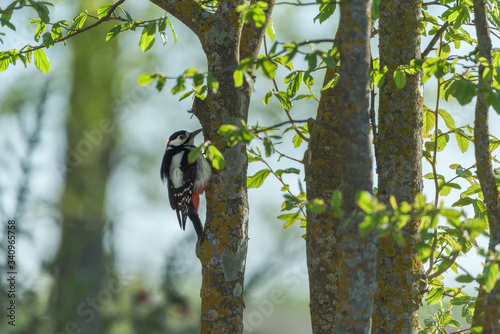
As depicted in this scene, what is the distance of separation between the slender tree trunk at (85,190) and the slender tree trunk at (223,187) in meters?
1.66

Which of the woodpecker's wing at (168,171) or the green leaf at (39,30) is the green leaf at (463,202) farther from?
the green leaf at (39,30)

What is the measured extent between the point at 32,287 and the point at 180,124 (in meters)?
3.81

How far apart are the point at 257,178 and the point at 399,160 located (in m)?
0.77

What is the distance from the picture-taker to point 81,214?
6504 mm

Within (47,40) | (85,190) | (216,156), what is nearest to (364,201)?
(216,156)

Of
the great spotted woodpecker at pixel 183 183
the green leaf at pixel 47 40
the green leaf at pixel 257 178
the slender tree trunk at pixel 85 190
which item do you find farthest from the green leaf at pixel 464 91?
the slender tree trunk at pixel 85 190

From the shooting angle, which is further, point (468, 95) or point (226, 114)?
point (226, 114)

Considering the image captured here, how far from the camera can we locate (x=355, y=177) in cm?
180

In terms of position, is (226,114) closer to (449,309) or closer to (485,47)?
(485,47)

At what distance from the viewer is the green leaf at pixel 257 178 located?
9.43 ft

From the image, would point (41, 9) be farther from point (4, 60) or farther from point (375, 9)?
point (375, 9)

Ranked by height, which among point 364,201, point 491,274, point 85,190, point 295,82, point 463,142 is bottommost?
point 491,274

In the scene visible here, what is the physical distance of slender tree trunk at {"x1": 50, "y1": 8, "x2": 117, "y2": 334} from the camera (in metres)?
3.91

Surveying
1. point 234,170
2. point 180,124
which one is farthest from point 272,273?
point 180,124
